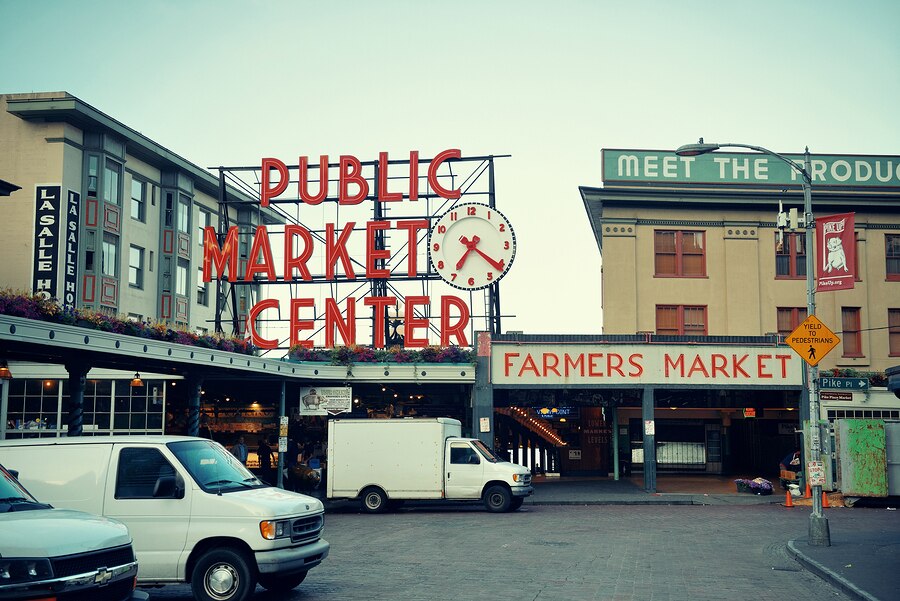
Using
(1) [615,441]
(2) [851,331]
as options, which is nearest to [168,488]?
(1) [615,441]

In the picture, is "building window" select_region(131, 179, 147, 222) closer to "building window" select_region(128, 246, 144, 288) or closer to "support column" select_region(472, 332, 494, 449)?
"building window" select_region(128, 246, 144, 288)

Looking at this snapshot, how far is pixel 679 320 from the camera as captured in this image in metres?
40.9

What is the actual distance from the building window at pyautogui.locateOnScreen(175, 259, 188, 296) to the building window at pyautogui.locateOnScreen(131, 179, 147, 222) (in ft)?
12.5

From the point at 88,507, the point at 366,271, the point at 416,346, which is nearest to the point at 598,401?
the point at 416,346

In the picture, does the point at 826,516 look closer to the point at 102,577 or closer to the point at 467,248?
→ the point at 467,248

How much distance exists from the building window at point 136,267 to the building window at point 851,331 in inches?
1328

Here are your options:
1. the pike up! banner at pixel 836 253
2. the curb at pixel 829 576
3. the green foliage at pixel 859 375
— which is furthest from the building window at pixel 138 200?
the curb at pixel 829 576

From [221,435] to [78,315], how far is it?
2205 cm

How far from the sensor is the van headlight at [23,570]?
8.43m

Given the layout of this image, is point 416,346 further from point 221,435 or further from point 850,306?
point 850,306

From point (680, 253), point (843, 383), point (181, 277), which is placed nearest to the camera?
point (843, 383)

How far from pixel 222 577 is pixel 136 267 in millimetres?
38950

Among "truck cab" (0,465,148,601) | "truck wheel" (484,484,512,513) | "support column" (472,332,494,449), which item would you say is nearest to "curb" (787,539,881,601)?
"truck cab" (0,465,148,601)

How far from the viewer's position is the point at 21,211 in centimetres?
4338
